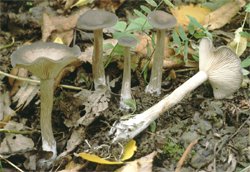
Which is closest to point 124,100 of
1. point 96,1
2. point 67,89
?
point 67,89

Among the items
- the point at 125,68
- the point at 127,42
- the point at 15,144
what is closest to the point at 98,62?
the point at 125,68

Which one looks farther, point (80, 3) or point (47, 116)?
point (80, 3)

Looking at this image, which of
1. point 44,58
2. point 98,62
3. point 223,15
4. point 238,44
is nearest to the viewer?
point 44,58

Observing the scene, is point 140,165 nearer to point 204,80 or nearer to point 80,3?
point 204,80

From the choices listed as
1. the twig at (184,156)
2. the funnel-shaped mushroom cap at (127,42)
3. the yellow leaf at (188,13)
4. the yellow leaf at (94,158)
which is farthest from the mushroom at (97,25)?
the yellow leaf at (188,13)

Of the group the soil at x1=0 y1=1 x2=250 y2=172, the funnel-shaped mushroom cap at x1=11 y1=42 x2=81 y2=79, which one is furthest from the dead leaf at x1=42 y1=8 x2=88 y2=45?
the funnel-shaped mushroom cap at x1=11 y1=42 x2=81 y2=79

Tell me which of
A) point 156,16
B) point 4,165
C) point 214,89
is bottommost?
point 4,165

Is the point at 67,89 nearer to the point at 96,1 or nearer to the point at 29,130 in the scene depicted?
the point at 29,130
